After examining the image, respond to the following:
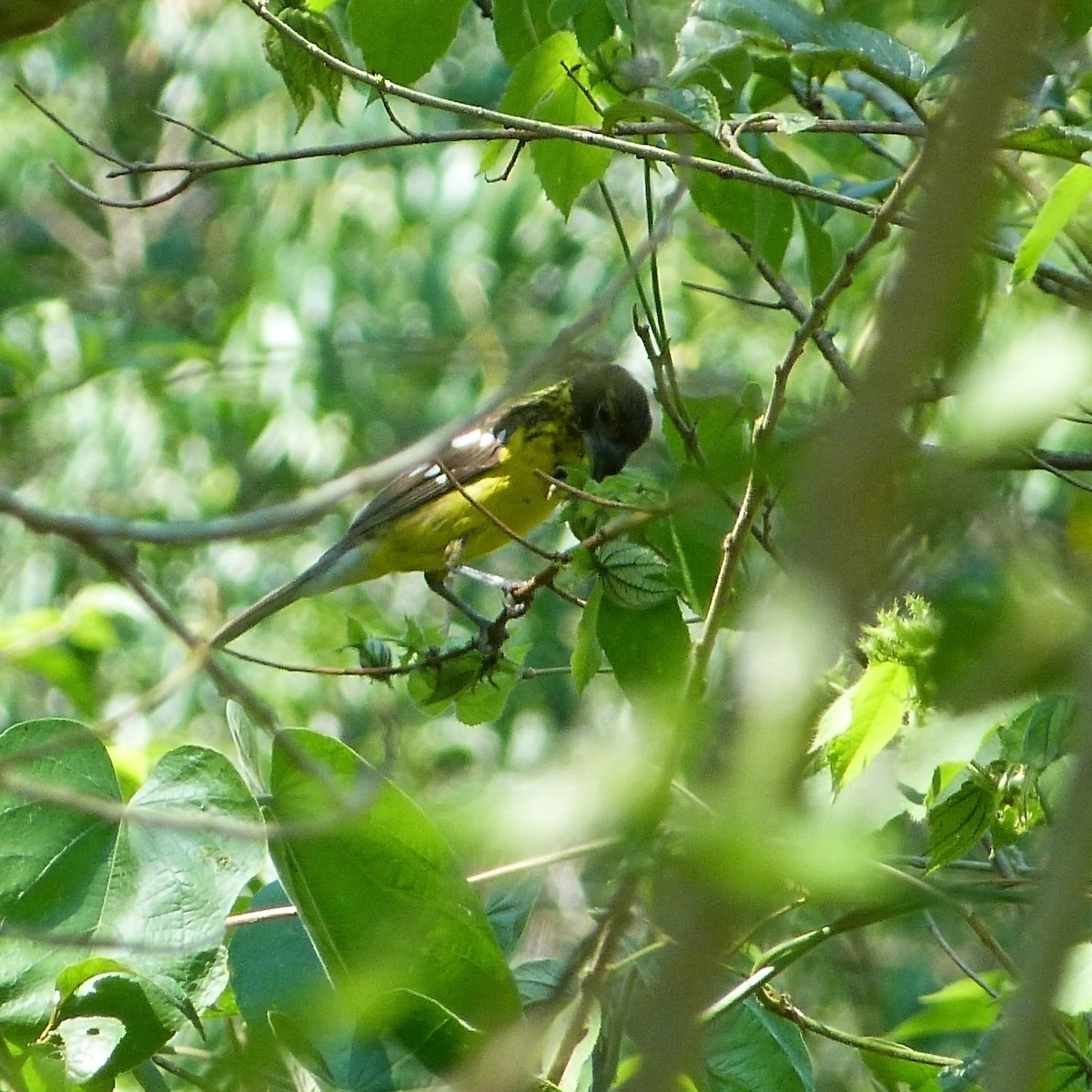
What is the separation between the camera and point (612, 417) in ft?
14.7

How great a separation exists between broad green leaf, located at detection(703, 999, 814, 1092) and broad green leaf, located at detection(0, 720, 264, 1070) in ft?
2.01

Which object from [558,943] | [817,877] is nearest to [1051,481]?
[558,943]

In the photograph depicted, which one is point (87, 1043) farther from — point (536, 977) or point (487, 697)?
point (487, 697)

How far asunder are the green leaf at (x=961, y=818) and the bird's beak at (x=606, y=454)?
9.02 feet

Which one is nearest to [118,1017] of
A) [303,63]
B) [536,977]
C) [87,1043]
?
[87,1043]

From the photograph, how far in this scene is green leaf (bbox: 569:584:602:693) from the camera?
1.92 m

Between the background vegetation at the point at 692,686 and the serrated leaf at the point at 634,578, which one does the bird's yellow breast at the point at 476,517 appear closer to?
the background vegetation at the point at 692,686

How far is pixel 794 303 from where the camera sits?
220cm

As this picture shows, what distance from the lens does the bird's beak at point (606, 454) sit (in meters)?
4.45

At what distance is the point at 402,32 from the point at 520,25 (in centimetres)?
23

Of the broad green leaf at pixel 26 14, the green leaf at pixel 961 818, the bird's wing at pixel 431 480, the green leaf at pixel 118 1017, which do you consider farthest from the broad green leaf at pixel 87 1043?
the bird's wing at pixel 431 480

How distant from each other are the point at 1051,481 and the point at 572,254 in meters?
3.08

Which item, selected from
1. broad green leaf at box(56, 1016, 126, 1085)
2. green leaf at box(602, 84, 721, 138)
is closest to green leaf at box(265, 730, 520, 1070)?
broad green leaf at box(56, 1016, 126, 1085)

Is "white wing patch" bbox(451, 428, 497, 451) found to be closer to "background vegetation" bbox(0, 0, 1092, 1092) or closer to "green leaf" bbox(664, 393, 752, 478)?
"background vegetation" bbox(0, 0, 1092, 1092)
